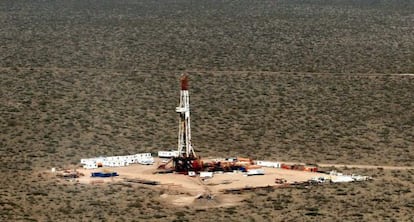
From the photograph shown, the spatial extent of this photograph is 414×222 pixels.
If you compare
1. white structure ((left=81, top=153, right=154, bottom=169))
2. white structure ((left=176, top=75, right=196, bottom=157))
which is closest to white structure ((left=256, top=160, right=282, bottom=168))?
white structure ((left=176, top=75, right=196, bottom=157))

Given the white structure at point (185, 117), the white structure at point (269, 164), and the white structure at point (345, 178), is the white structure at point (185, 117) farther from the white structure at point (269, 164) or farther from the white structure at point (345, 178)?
the white structure at point (345, 178)

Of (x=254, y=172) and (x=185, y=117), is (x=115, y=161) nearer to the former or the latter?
(x=185, y=117)

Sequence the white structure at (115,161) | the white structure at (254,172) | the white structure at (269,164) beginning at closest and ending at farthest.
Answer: the white structure at (254,172) → the white structure at (115,161) → the white structure at (269,164)

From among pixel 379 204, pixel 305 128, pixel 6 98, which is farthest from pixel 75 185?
pixel 6 98

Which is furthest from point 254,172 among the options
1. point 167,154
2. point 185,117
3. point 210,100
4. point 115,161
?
point 210,100

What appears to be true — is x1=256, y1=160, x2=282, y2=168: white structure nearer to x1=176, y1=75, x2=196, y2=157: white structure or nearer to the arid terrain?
the arid terrain

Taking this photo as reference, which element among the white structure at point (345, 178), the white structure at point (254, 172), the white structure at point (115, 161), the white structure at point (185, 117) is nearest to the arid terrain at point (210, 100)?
the white structure at point (345, 178)

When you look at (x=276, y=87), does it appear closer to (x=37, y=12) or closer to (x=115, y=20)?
(x=115, y=20)
